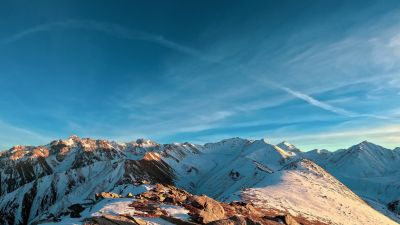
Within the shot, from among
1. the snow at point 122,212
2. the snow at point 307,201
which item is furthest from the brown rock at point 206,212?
the snow at point 307,201

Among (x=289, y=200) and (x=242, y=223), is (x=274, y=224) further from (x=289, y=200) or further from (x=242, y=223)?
(x=289, y=200)

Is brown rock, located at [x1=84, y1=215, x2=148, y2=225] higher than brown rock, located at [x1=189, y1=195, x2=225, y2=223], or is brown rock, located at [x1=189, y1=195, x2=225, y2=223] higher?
brown rock, located at [x1=189, y1=195, x2=225, y2=223]

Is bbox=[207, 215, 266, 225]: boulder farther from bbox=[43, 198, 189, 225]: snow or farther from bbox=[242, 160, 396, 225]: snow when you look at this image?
bbox=[242, 160, 396, 225]: snow

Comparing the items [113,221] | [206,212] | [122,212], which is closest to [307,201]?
[206,212]

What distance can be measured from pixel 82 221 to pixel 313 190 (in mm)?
84912

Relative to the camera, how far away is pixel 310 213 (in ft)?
262

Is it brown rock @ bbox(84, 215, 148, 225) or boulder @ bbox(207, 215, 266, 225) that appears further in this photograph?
boulder @ bbox(207, 215, 266, 225)

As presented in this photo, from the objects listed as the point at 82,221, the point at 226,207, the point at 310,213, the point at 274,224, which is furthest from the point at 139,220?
the point at 310,213

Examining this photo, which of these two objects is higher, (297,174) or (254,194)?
(297,174)

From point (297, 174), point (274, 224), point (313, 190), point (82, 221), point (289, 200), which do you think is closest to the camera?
point (82, 221)

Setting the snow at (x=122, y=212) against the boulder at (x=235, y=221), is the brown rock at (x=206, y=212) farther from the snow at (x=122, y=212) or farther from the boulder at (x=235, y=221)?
the boulder at (x=235, y=221)

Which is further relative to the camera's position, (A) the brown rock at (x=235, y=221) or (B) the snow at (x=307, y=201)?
Result: (B) the snow at (x=307, y=201)

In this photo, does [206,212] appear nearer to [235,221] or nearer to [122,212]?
[235,221]

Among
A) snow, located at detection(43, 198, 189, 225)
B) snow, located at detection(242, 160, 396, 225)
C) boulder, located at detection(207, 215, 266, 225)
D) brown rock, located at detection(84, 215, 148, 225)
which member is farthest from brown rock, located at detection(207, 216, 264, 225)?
snow, located at detection(242, 160, 396, 225)
